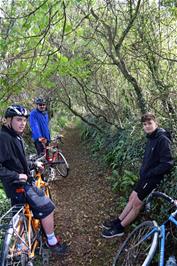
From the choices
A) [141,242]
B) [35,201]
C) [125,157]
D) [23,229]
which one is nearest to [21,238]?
[23,229]

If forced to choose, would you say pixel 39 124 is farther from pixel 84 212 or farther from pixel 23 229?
pixel 23 229

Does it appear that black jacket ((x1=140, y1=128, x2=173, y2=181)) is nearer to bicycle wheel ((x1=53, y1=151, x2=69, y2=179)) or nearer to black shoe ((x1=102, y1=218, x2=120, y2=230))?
black shoe ((x1=102, y1=218, x2=120, y2=230))

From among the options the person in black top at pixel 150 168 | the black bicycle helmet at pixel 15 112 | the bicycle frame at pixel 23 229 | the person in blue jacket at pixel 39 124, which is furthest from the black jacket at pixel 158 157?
the person in blue jacket at pixel 39 124

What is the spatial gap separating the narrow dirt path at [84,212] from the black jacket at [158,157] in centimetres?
157

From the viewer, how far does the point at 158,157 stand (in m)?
5.18

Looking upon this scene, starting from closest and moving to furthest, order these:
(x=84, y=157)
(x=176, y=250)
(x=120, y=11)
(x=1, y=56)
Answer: (x=176, y=250)
(x=1, y=56)
(x=120, y=11)
(x=84, y=157)

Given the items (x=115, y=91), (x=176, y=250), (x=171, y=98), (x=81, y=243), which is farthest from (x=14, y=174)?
(x=115, y=91)

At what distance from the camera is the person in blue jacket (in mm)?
8156

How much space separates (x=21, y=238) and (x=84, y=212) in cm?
329

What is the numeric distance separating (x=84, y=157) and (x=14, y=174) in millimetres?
8828

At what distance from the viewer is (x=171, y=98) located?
292 inches

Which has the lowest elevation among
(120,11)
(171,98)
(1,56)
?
(171,98)

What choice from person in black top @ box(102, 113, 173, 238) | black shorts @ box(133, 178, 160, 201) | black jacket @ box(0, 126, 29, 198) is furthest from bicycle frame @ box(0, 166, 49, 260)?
black shorts @ box(133, 178, 160, 201)

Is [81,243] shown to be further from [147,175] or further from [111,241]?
[147,175]
